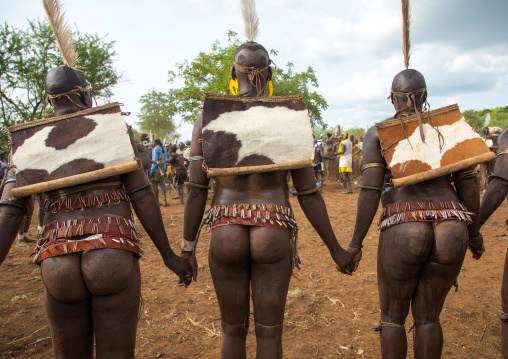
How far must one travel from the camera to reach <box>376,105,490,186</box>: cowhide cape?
252cm

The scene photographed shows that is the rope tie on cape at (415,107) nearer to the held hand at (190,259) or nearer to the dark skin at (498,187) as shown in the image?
the dark skin at (498,187)

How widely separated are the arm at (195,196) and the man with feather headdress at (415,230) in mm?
1173

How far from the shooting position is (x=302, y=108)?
2402 mm

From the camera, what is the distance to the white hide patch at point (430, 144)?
8.33 feet

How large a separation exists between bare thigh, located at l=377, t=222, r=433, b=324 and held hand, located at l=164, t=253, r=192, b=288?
137 cm

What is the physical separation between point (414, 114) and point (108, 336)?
2.41 metres

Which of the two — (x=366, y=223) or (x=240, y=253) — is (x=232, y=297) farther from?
(x=366, y=223)

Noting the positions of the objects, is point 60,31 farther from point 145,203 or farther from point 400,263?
point 400,263

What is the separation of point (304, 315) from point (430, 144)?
218cm

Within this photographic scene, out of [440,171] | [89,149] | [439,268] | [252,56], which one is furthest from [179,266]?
[440,171]

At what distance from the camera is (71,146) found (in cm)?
207

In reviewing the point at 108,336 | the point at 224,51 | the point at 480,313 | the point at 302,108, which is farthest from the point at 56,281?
the point at 224,51

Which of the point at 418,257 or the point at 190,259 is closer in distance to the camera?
the point at 418,257

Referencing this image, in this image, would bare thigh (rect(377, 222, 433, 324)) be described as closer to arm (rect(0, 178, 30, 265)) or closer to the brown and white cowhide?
the brown and white cowhide
